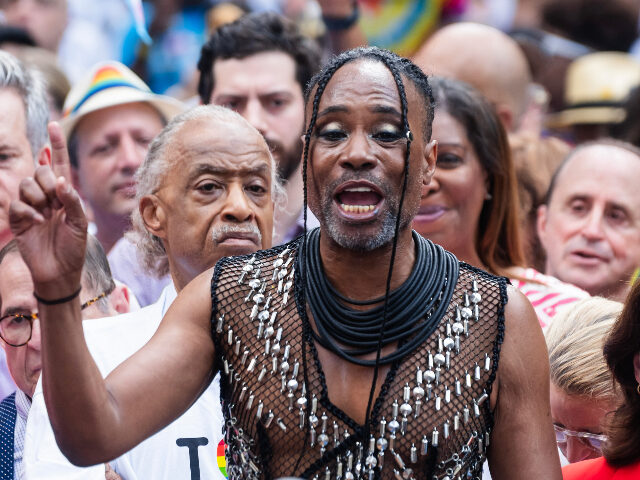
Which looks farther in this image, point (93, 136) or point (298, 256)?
point (93, 136)

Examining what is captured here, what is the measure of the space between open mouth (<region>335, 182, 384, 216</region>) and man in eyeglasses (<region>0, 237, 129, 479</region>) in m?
1.40

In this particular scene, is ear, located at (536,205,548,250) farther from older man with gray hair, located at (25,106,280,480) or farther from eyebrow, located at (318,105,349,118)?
eyebrow, located at (318,105,349,118)

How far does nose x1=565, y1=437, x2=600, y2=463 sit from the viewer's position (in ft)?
11.2

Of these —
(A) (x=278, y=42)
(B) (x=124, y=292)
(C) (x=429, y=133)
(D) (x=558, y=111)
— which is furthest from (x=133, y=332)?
(D) (x=558, y=111)

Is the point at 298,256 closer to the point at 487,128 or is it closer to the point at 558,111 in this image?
the point at 487,128

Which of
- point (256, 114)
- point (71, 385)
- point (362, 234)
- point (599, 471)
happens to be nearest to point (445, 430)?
point (362, 234)

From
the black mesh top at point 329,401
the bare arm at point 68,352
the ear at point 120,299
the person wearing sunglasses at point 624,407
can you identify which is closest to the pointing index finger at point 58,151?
the black mesh top at point 329,401

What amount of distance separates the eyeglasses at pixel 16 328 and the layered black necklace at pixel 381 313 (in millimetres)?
1293

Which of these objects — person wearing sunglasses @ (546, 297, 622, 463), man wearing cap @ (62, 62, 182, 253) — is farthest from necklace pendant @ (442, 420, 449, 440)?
man wearing cap @ (62, 62, 182, 253)

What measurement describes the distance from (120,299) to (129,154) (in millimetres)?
1187

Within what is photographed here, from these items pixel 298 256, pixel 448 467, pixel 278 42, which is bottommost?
pixel 448 467

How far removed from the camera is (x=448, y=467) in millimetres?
2557

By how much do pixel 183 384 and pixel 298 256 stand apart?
0.46 m

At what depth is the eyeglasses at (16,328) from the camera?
3.72 meters
